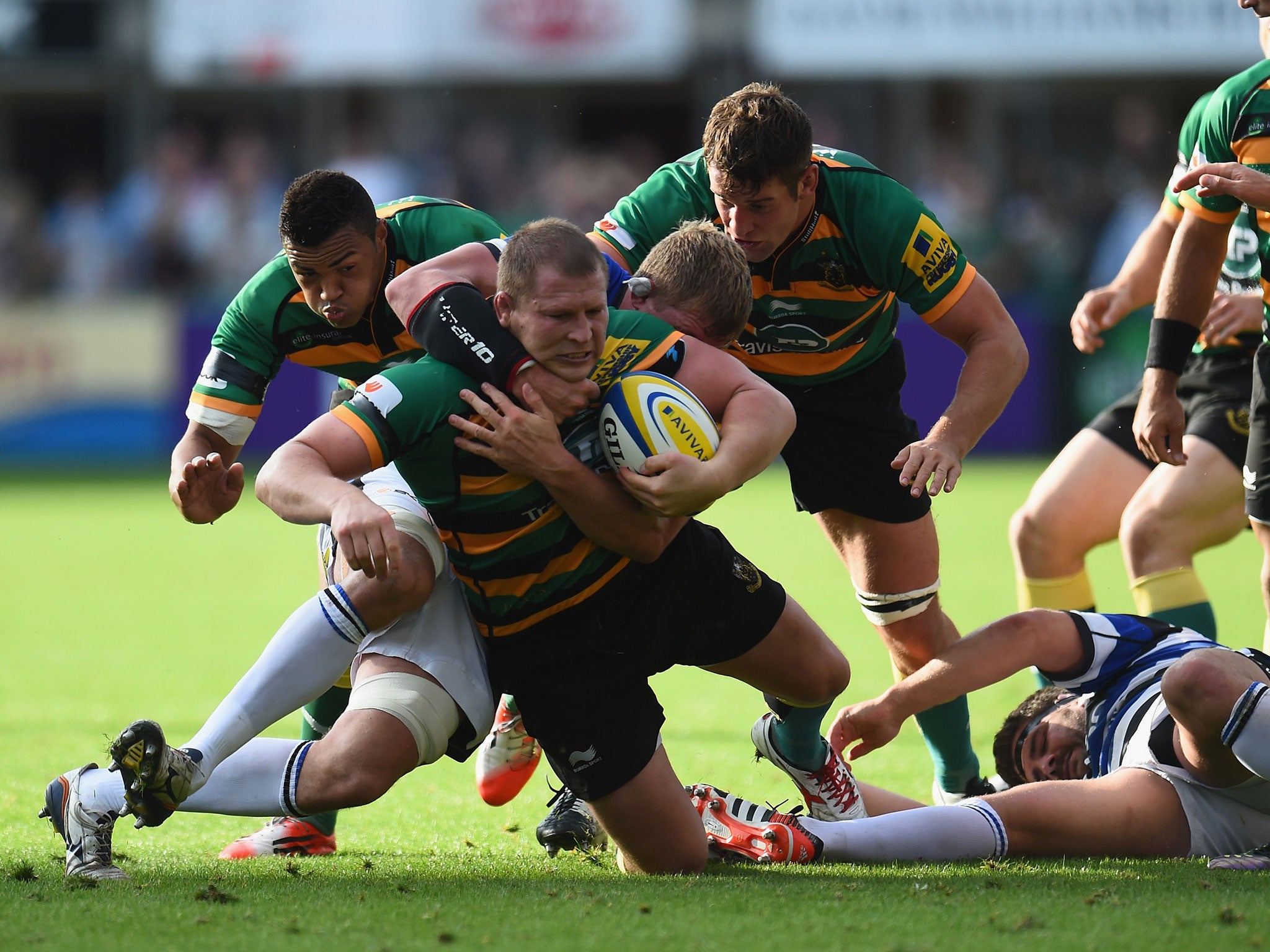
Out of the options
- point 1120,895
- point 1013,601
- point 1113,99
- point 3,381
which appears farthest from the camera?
point 1113,99

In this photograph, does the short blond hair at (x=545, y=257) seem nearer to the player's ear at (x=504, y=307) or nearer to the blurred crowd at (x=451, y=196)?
the player's ear at (x=504, y=307)

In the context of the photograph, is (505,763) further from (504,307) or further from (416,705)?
(504,307)

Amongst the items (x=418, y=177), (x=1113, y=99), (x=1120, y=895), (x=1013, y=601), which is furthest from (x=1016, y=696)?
(x=1113, y=99)

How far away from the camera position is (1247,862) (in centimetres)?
359

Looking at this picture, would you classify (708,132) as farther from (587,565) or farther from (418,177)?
(418,177)

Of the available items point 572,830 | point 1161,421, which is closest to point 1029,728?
point 1161,421

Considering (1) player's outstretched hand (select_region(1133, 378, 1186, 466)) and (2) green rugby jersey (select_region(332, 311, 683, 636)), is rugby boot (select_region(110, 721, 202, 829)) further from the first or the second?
(1) player's outstretched hand (select_region(1133, 378, 1186, 466))

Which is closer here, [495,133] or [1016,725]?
[1016,725]

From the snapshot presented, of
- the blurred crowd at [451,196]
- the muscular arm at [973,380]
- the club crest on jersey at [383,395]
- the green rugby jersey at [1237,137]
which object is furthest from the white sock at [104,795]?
the blurred crowd at [451,196]

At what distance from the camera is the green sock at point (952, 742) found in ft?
15.0

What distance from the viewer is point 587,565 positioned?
380 centimetres

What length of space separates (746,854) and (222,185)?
542 inches

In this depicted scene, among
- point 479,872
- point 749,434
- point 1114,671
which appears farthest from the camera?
A: point 1114,671

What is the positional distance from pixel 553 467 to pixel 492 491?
19 cm
